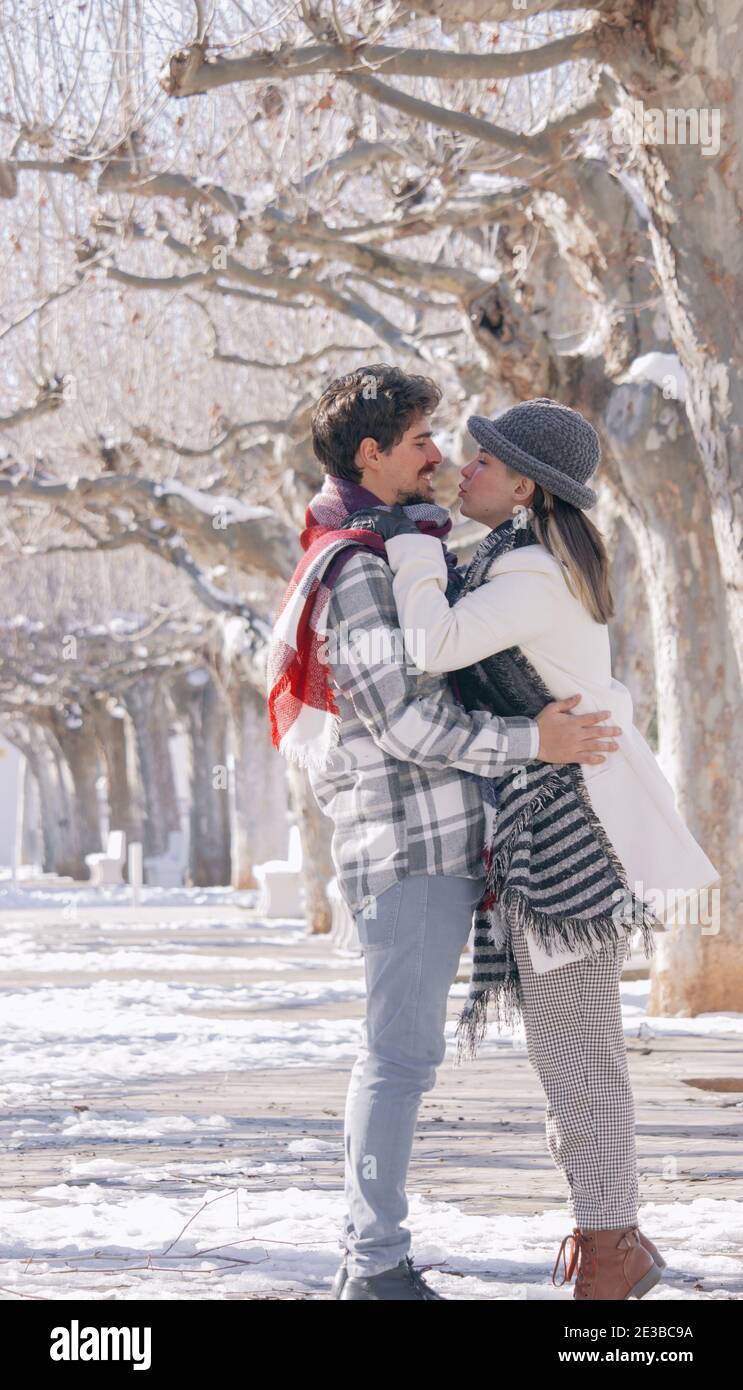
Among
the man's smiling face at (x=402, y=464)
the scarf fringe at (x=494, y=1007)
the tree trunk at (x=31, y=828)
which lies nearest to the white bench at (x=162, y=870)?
the tree trunk at (x=31, y=828)

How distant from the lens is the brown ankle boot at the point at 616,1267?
3838mm

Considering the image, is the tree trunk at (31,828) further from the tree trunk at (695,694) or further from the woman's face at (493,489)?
the woman's face at (493,489)

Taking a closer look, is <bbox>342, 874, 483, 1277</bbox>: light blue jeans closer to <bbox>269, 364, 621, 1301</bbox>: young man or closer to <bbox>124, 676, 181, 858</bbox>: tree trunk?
<bbox>269, 364, 621, 1301</bbox>: young man

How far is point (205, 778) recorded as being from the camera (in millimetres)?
34188

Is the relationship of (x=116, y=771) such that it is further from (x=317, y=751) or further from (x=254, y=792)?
(x=317, y=751)

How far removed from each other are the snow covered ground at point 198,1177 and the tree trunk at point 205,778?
2053cm

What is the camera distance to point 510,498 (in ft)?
13.7

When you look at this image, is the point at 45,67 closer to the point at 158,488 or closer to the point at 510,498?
the point at 158,488

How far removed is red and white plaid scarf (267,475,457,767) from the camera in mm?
4004

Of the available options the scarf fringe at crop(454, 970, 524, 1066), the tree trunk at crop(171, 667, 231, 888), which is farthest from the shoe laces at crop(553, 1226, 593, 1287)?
the tree trunk at crop(171, 667, 231, 888)

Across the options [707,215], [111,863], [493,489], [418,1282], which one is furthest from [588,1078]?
[111,863]

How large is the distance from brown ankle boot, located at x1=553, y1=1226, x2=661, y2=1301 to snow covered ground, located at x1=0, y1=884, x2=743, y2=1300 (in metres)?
0.14
